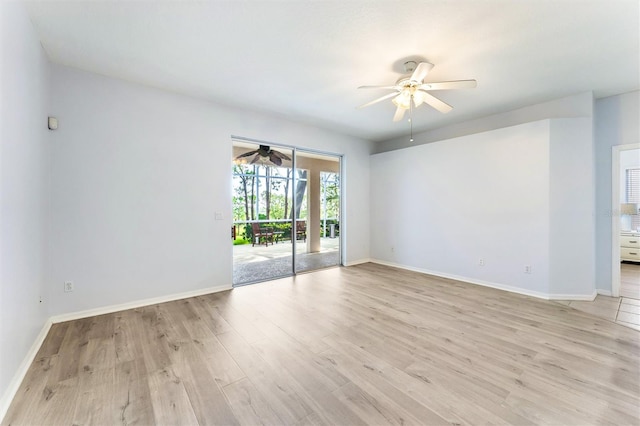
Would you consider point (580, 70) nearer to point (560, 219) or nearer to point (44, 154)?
point (560, 219)

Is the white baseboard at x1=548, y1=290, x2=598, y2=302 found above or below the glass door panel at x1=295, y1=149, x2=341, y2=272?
below

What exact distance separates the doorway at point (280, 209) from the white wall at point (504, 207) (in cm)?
165

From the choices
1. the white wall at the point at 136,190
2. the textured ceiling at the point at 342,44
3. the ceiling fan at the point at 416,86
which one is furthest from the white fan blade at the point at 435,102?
the white wall at the point at 136,190

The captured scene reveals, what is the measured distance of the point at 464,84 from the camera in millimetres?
2467

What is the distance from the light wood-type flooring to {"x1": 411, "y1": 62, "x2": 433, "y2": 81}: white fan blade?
2.53m

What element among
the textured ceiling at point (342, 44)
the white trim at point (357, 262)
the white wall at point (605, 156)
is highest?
the textured ceiling at point (342, 44)

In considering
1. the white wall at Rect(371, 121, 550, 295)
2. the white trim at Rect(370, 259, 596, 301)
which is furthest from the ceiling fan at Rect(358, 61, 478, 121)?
the white trim at Rect(370, 259, 596, 301)

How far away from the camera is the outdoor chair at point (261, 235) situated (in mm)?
6523

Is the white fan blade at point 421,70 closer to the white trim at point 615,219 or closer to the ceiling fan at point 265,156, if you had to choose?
the ceiling fan at point 265,156

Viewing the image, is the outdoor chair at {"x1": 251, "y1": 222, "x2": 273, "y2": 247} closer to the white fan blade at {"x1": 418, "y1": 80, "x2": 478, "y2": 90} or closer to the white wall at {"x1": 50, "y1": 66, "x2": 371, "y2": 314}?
the white wall at {"x1": 50, "y1": 66, "x2": 371, "y2": 314}

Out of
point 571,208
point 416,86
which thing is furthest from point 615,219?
point 416,86

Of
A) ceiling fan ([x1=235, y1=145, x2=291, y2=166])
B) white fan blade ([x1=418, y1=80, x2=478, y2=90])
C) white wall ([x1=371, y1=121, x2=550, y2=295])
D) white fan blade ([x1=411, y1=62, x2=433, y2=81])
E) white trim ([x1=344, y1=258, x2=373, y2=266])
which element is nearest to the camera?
white fan blade ([x1=411, y1=62, x2=433, y2=81])

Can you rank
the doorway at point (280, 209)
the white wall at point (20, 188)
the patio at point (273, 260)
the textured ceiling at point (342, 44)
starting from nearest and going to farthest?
the white wall at point (20, 188), the textured ceiling at point (342, 44), the patio at point (273, 260), the doorway at point (280, 209)

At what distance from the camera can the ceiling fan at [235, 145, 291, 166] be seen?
503 centimetres
